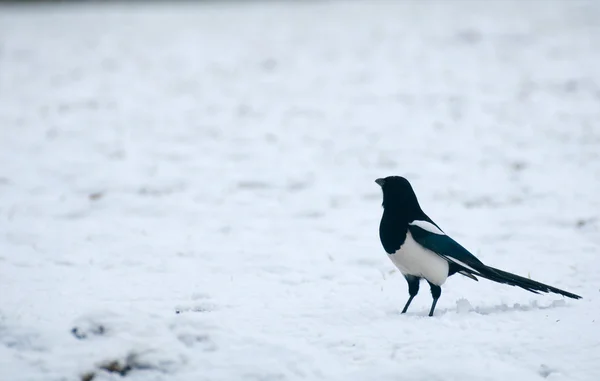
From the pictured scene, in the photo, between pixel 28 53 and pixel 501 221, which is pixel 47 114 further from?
pixel 501 221

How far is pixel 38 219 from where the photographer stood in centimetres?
595

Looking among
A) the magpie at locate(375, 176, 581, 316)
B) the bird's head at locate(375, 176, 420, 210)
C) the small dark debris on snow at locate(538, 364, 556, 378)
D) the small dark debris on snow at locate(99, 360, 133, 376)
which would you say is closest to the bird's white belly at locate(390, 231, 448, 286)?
the magpie at locate(375, 176, 581, 316)

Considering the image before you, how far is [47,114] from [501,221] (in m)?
6.59

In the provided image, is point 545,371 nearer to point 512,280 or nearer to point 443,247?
point 512,280

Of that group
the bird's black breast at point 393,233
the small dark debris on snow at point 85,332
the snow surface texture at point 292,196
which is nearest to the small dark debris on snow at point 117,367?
the snow surface texture at point 292,196

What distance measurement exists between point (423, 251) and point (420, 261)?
6 cm

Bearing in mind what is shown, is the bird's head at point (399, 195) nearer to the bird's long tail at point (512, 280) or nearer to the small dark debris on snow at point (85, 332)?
the bird's long tail at point (512, 280)

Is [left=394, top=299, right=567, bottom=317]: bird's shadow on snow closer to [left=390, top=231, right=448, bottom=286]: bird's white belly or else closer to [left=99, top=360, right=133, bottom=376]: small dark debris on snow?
[left=390, top=231, right=448, bottom=286]: bird's white belly

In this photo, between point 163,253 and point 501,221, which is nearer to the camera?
point 163,253

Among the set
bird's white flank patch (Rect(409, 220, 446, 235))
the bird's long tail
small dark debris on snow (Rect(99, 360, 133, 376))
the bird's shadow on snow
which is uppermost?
bird's white flank patch (Rect(409, 220, 446, 235))

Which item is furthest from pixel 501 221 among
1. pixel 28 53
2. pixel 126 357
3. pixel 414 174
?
pixel 28 53

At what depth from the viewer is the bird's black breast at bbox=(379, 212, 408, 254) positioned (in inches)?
157

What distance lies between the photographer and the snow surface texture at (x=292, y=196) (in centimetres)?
362

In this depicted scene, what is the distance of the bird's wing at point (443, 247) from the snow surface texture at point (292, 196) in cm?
30
